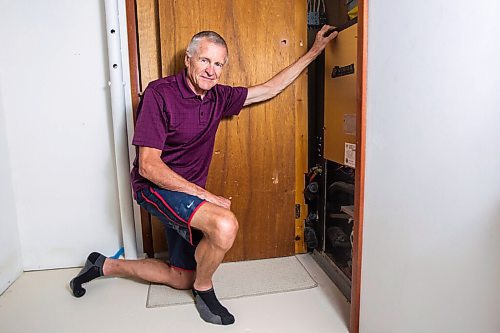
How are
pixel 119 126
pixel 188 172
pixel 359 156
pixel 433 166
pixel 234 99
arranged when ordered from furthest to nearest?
pixel 119 126 < pixel 234 99 < pixel 188 172 < pixel 359 156 < pixel 433 166

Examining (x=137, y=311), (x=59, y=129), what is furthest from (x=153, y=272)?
(x=59, y=129)

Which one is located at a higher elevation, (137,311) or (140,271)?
(140,271)

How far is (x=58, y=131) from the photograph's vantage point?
2012 mm

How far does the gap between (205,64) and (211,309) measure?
3.56 feet

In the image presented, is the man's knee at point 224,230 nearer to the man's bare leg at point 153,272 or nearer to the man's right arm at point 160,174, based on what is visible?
the man's right arm at point 160,174

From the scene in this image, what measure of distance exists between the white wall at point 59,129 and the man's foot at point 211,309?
745mm

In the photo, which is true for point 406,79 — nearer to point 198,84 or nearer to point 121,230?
point 198,84

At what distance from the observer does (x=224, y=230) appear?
1.53m

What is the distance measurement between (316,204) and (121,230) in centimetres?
116

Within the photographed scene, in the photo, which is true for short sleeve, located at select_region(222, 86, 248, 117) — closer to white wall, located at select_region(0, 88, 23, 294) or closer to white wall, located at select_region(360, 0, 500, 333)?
white wall, located at select_region(360, 0, 500, 333)

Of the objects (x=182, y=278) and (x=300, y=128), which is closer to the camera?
(x=182, y=278)

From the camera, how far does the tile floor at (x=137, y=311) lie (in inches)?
61.2

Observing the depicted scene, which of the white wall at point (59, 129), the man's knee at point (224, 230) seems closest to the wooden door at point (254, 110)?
the white wall at point (59, 129)

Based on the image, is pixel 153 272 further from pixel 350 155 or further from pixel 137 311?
pixel 350 155
